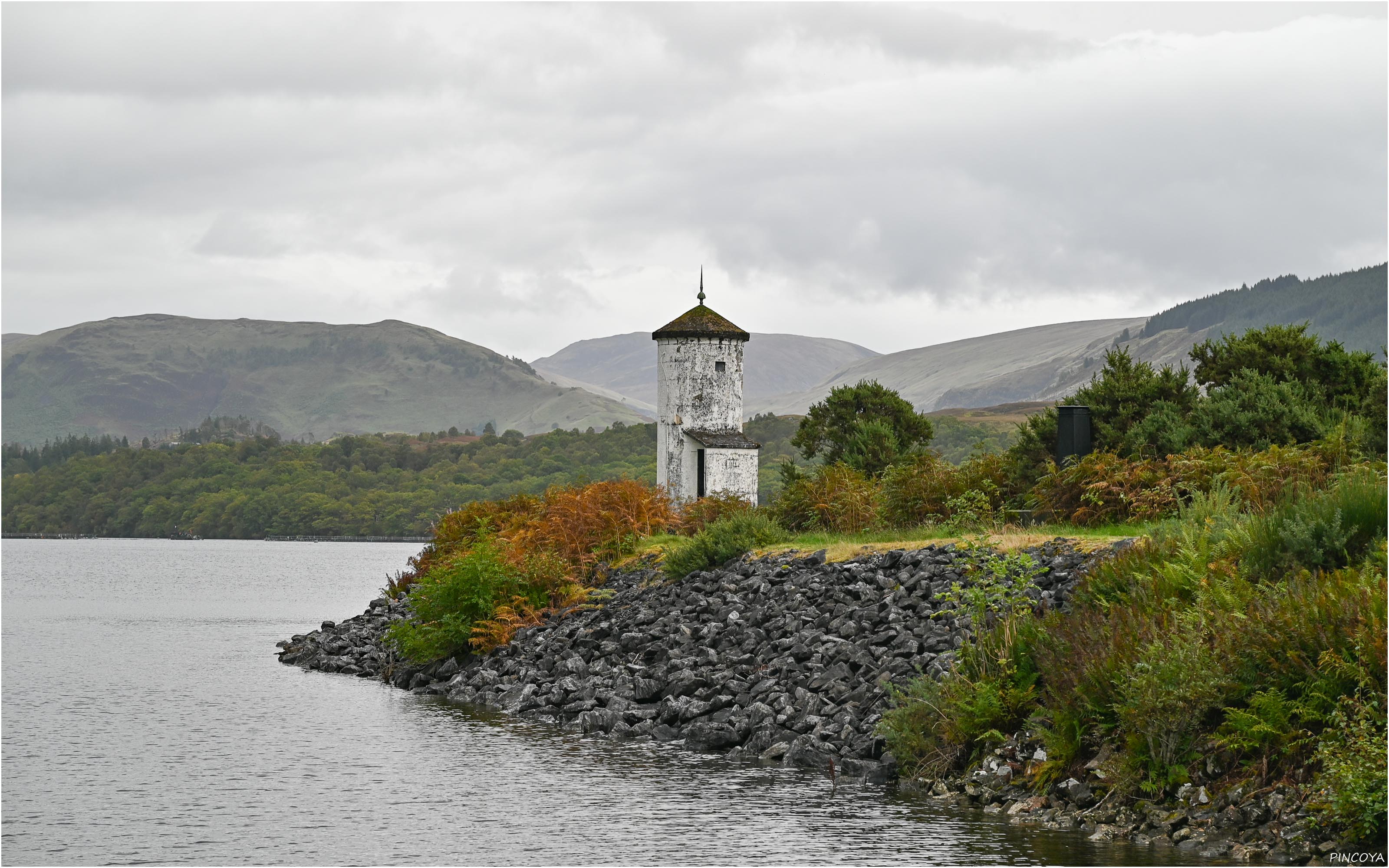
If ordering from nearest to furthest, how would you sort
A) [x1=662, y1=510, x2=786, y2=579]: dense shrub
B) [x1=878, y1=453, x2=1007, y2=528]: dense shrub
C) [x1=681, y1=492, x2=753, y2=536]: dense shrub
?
1. [x1=878, y1=453, x2=1007, y2=528]: dense shrub
2. [x1=662, y1=510, x2=786, y2=579]: dense shrub
3. [x1=681, y1=492, x2=753, y2=536]: dense shrub

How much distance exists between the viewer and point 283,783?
18.1 metres

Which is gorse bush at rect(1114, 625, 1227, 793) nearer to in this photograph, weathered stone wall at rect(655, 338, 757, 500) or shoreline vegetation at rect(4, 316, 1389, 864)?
shoreline vegetation at rect(4, 316, 1389, 864)

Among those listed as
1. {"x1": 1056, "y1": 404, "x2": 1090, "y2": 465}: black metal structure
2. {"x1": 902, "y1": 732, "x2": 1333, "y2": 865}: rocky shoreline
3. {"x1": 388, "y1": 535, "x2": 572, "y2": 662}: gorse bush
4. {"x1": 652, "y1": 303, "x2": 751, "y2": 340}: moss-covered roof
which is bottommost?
{"x1": 902, "y1": 732, "x2": 1333, "y2": 865}: rocky shoreline

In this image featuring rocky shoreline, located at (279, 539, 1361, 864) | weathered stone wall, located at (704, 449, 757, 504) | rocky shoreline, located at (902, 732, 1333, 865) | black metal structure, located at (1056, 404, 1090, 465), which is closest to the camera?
rocky shoreline, located at (902, 732, 1333, 865)

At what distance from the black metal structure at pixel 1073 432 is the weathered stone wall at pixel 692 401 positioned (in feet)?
49.1

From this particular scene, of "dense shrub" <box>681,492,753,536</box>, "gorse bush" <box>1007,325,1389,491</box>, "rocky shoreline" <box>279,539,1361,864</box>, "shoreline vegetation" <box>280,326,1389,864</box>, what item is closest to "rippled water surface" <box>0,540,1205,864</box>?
"rocky shoreline" <box>279,539,1361,864</box>

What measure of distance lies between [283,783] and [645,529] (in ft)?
47.8

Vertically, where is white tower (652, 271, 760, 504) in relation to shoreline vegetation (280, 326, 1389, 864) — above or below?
above

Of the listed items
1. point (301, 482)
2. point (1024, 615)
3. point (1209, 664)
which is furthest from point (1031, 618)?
point (301, 482)

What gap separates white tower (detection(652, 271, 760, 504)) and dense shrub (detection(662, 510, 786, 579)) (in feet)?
35.9

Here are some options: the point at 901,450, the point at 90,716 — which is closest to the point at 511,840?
the point at 90,716

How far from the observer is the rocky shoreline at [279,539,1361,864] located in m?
13.3

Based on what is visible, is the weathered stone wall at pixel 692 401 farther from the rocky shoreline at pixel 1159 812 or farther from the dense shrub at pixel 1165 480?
the rocky shoreline at pixel 1159 812

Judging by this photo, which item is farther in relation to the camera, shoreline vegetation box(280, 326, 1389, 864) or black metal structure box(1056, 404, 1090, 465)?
black metal structure box(1056, 404, 1090, 465)
